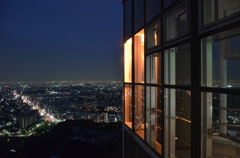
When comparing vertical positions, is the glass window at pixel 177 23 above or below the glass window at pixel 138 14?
below

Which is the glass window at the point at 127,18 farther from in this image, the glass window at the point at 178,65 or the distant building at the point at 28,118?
the distant building at the point at 28,118

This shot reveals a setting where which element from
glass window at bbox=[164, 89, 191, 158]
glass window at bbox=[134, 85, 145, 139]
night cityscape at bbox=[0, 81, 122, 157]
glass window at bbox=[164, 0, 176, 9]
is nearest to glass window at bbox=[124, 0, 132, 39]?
glass window at bbox=[134, 85, 145, 139]

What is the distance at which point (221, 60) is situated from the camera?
1898 millimetres

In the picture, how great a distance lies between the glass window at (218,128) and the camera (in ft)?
6.16

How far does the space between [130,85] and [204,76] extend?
10.1ft

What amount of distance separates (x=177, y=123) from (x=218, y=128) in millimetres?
677

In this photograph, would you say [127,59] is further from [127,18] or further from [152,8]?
[152,8]

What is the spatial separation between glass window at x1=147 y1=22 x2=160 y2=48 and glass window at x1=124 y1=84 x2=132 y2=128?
5.43ft

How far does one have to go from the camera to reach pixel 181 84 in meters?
2.43

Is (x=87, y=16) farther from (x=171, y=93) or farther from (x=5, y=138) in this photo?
(x=171, y=93)

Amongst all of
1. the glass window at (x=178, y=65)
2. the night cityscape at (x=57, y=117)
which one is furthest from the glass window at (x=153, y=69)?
the night cityscape at (x=57, y=117)

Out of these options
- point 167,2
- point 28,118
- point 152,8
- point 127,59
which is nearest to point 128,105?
point 127,59

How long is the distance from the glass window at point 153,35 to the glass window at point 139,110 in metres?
1.02

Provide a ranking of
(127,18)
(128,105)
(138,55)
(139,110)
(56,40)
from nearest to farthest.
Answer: (139,110), (138,55), (127,18), (128,105), (56,40)
